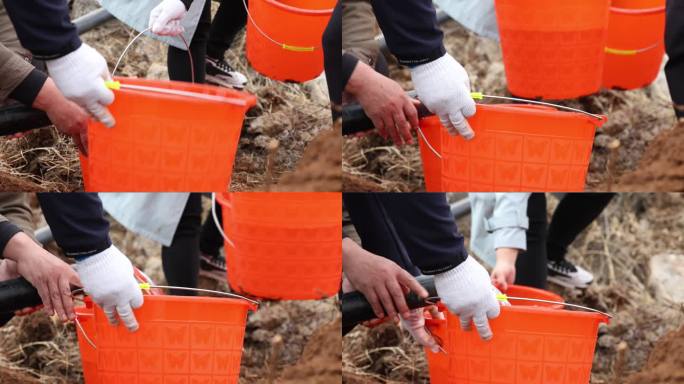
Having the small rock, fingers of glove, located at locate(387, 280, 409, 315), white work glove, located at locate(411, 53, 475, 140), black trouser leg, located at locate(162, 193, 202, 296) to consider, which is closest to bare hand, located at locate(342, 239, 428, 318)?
fingers of glove, located at locate(387, 280, 409, 315)

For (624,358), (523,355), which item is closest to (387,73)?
(523,355)

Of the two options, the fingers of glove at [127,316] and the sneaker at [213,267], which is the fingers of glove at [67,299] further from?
the sneaker at [213,267]

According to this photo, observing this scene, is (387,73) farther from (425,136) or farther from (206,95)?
(206,95)

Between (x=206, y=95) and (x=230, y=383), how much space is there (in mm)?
454

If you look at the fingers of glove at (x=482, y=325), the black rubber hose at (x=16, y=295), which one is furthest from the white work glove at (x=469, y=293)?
the black rubber hose at (x=16, y=295)

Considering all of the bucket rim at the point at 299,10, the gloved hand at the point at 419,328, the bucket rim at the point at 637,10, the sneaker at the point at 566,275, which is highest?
the bucket rim at the point at 299,10

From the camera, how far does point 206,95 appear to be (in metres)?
1.49

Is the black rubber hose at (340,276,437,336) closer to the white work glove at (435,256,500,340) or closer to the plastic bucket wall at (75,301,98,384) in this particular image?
the white work glove at (435,256,500,340)

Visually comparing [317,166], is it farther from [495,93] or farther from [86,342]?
[86,342]

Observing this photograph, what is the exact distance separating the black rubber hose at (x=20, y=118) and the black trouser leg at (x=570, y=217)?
1.17 meters

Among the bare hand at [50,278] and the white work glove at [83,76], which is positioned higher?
the white work glove at [83,76]

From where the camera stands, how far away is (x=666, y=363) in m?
2.24

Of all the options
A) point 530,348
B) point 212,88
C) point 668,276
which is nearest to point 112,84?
point 212,88

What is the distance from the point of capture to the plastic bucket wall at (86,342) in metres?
1.60
